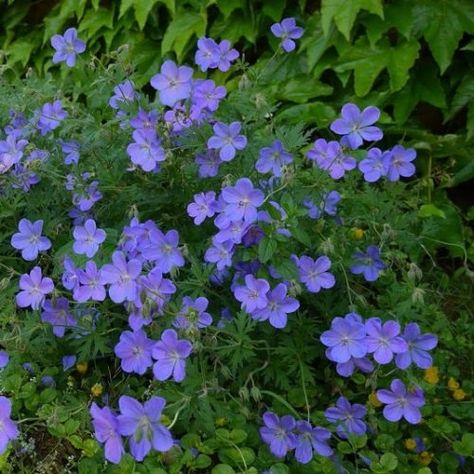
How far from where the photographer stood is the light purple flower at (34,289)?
1.73m

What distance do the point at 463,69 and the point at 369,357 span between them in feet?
4.78

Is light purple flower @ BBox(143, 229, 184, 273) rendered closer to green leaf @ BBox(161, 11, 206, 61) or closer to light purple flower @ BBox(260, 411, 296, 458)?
light purple flower @ BBox(260, 411, 296, 458)

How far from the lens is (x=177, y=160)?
1.95 meters

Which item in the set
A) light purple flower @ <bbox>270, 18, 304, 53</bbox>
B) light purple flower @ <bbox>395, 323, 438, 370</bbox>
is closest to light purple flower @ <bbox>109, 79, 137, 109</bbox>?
light purple flower @ <bbox>270, 18, 304, 53</bbox>

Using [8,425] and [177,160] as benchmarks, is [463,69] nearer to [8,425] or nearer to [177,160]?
[177,160]

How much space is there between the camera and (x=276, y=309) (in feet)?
5.49

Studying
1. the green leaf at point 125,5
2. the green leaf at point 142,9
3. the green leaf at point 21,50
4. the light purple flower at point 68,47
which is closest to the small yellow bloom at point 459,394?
the light purple flower at point 68,47

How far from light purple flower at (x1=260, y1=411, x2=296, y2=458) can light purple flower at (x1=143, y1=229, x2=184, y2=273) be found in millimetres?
397

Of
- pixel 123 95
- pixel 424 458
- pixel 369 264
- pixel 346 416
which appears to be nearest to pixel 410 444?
pixel 424 458

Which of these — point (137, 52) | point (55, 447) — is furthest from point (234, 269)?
point (137, 52)

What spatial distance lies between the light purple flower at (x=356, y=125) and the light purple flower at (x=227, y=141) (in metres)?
0.24

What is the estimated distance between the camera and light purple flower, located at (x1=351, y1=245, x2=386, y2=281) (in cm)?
188

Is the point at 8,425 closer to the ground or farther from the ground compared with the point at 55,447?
farther from the ground

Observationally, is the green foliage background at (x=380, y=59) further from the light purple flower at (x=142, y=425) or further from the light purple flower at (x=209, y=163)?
the light purple flower at (x=142, y=425)
